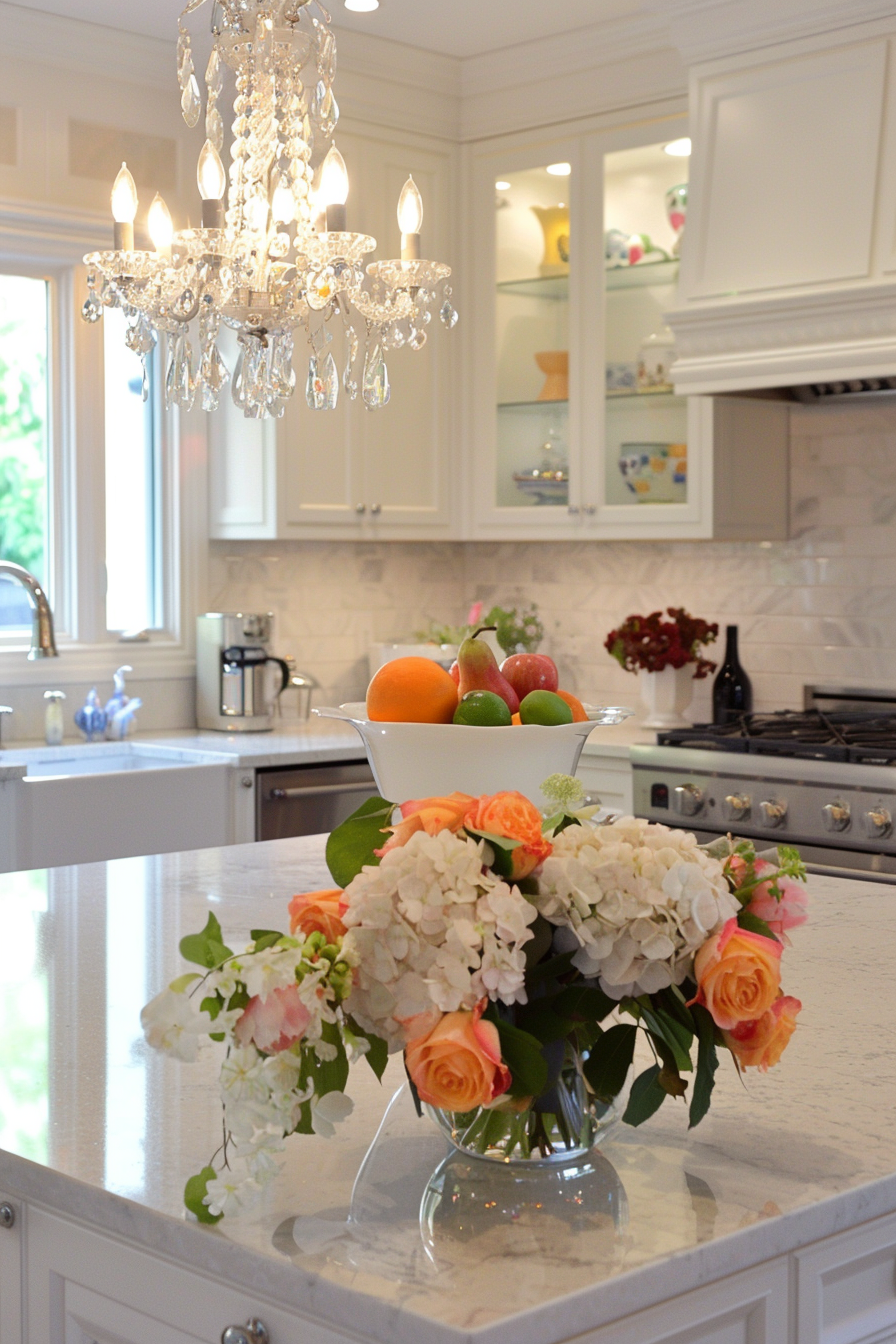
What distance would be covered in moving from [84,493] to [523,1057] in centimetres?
340

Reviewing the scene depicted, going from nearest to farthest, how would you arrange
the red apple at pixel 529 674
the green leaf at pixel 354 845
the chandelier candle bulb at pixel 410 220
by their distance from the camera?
1. the green leaf at pixel 354 845
2. the red apple at pixel 529 674
3. the chandelier candle bulb at pixel 410 220

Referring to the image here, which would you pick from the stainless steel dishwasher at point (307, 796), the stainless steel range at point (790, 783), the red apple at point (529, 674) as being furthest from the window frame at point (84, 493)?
the red apple at point (529, 674)

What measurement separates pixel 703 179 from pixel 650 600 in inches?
49.3

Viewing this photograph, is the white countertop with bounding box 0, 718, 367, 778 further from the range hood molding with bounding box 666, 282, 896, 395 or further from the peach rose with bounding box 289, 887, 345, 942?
the peach rose with bounding box 289, 887, 345, 942

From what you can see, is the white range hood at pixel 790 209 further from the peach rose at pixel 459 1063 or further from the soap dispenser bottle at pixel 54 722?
the peach rose at pixel 459 1063

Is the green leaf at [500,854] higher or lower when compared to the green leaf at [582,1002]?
higher

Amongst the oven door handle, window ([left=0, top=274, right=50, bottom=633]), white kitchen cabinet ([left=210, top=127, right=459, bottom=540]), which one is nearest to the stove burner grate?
the oven door handle

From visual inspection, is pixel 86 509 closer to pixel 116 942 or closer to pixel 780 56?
pixel 780 56

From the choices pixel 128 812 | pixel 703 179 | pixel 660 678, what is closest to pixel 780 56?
pixel 703 179

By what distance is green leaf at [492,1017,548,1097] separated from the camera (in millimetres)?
988

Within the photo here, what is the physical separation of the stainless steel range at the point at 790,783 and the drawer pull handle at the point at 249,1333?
241cm

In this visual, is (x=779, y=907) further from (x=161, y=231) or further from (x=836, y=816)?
(x=836, y=816)

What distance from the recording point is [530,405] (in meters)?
4.41

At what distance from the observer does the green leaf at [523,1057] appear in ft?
3.24
